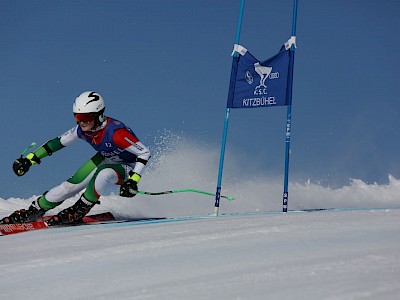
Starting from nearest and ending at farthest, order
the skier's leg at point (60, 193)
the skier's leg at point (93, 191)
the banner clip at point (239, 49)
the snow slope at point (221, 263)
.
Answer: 1. the snow slope at point (221, 263)
2. the skier's leg at point (93, 191)
3. the skier's leg at point (60, 193)
4. the banner clip at point (239, 49)

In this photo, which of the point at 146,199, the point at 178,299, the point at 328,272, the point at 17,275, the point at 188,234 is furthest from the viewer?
the point at 146,199

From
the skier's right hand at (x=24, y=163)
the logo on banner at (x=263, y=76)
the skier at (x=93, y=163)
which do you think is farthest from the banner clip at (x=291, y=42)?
the skier's right hand at (x=24, y=163)

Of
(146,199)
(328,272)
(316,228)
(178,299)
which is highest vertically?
(146,199)

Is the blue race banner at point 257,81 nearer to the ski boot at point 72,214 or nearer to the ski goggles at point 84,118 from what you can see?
the ski goggles at point 84,118

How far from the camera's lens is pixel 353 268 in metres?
2.40

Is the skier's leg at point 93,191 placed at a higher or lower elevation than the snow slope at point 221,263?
higher

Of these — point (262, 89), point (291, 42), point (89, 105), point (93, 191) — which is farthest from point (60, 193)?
point (291, 42)

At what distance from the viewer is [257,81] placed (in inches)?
265

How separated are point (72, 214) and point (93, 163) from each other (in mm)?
594

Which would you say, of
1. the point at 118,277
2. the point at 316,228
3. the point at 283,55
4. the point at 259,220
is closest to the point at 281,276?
A: the point at 118,277

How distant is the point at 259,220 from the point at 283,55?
2834mm

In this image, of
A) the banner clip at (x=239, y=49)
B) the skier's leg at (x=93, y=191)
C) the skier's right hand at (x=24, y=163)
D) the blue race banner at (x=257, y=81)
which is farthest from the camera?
the banner clip at (x=239, y=49)

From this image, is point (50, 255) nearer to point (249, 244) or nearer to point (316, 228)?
point (249, 244)

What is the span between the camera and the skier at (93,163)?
221 inches
